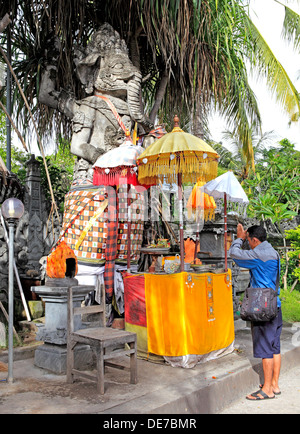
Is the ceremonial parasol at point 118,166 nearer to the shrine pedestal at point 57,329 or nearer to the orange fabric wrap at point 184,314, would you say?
the orange fabric wrap at point 184,314

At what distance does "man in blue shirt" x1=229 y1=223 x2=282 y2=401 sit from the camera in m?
3.83

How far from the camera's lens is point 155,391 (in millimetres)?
3549

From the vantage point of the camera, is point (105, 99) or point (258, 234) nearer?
point (258, 234)

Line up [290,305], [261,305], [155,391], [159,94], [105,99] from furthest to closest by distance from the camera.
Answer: [290,305], [159,94], [105,99], [261,305], [155,391]

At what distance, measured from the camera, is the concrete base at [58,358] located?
162 inches

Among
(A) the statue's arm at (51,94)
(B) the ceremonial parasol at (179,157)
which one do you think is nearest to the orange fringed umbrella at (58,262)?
(B) the ceremonial parasol at (179,157)

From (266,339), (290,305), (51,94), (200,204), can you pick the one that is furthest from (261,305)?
(290,305)

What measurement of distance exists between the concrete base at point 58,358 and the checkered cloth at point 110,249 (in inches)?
47.0

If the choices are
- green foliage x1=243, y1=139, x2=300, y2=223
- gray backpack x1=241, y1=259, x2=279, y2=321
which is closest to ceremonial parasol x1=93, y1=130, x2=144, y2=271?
gray backpack x1=241, y1=259, x2=279, y2=321

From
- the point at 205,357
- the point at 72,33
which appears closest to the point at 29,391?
the point at 205,357

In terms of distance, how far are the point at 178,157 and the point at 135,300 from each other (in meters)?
1.74

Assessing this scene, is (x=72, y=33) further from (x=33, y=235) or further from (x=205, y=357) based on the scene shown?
(x=205, y=357)

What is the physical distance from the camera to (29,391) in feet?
11.7

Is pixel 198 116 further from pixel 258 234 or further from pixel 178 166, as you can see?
pixel 258 234
